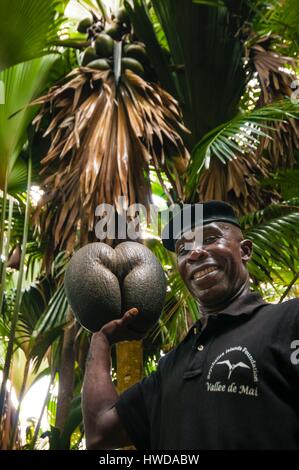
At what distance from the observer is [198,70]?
12.0 feet

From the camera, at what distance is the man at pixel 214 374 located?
5.09ft

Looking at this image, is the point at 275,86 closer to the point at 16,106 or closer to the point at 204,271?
the point at 16,106

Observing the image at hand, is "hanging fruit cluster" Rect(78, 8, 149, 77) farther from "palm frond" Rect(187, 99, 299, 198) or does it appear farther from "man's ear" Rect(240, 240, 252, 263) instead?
"man's ear" Rect(240, 240, 252, 263)

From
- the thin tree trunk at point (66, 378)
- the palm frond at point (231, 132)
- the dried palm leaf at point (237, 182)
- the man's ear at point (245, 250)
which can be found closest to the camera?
the man's ear at point (245, 250)

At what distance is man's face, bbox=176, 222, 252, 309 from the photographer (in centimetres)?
189

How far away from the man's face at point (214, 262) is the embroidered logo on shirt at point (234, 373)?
25cm

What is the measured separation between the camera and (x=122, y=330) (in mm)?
1773

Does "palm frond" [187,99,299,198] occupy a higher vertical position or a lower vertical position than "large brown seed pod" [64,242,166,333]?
higher

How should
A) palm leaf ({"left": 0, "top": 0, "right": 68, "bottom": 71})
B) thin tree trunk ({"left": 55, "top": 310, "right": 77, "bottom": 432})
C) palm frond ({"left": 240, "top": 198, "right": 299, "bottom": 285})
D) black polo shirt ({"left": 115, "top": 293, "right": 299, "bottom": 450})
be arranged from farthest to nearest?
thin tree trunk ({"left": 55, "top": 310, "right": 77, "bottom": 432}) → palm leaf ({"left": 0, "top": 0, "right": 68, "bottom": 71}) → palm frond ({"left": 240, "top": 198, "right": 299, "bottom": 285}) → black polo shirt ({"left": 115, "top": 293, "right": 299, "bottom": 450})

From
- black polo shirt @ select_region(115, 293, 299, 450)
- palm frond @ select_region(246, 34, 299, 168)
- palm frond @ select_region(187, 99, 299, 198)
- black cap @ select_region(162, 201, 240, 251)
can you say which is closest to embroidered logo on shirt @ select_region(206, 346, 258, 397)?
black polo shirt @ select_region(115, 293, 299, 450)

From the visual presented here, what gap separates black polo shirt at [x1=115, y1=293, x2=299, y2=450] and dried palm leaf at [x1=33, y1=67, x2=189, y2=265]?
4.48 ft

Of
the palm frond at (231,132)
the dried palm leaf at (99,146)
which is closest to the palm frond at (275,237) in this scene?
the palm frond at (231,132)

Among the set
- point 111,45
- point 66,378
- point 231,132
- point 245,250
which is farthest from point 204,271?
point 66,378

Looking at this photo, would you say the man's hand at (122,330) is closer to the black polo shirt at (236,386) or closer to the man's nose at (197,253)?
the black polo shirt at (236,386)
